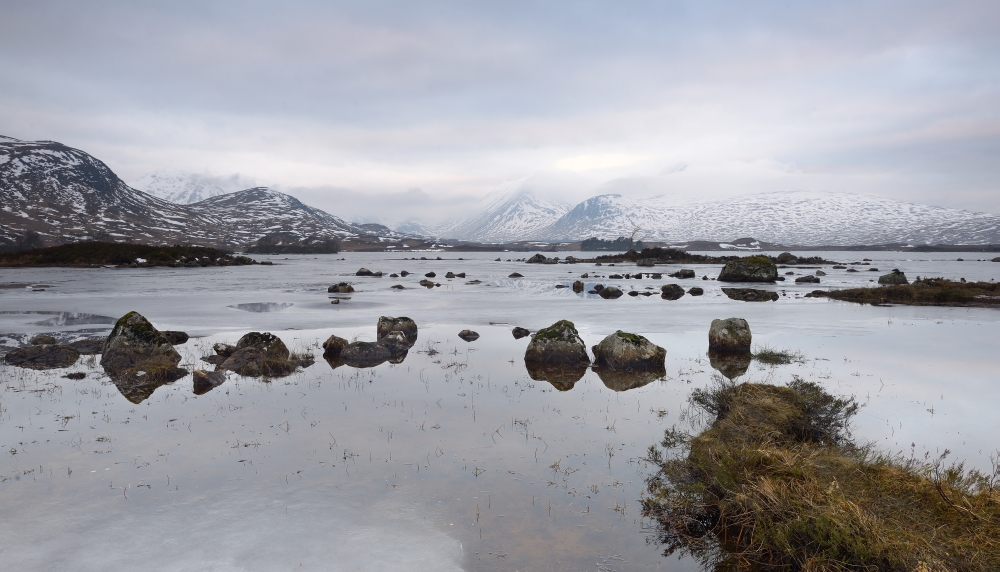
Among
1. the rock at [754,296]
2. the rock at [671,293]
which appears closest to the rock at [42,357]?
the rock at [671,293]

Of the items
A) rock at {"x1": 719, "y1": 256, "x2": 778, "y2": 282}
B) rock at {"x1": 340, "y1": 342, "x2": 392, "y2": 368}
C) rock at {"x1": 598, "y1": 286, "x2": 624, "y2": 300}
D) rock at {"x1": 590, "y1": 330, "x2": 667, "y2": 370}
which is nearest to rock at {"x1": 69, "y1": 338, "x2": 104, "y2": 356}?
rock at {"x1": 340, "y1": 342, "x2": 392, "y2": 368}

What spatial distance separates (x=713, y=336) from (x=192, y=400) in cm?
1577

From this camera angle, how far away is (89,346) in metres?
18.0

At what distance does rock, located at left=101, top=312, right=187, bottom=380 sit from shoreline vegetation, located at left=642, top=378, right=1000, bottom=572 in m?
13.1

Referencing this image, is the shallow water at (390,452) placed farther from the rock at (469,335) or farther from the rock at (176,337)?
the rock at (469,335)

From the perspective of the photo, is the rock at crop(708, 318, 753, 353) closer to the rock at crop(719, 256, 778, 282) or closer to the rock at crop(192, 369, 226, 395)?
the rock at crop(192, 369, 226, 395)

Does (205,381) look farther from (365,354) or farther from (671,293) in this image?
(671,293)

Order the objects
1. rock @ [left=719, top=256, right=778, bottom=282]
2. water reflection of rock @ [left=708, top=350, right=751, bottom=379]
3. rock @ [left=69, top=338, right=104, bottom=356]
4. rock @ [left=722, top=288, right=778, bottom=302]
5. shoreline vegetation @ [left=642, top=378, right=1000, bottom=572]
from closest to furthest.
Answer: shoreline vegetation @ [left=642, top=378, right=1000, bottom=572] → water reflection of rock @ [left=708, top=350, right=751, bottom=379] → rock @ [left=69, top=338, right=104, bottom=356] → rock @ [left=722, top=288, right=778, bottom=302] → rock @ [left=719, top=256, right=778, bottom=282]

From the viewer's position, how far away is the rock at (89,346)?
1730cm

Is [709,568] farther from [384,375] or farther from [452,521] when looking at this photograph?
[384,375]

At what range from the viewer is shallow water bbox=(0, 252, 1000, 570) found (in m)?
6.43

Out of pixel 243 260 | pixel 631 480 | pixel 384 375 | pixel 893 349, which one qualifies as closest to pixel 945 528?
pixel 631 480

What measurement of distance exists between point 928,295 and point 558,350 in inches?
1257

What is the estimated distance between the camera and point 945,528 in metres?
5.58
